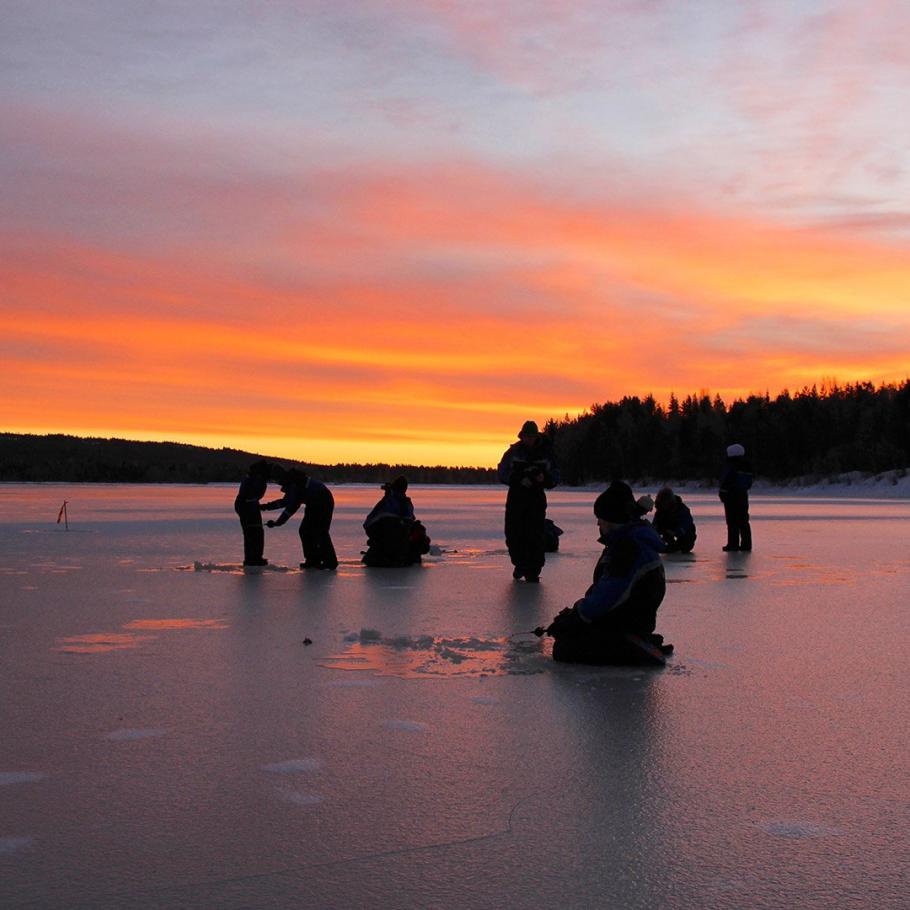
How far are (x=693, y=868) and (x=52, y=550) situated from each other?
57.9ft

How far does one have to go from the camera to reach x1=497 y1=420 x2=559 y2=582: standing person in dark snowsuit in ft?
48.0

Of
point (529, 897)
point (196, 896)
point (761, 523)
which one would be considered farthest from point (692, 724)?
point (761, 523)

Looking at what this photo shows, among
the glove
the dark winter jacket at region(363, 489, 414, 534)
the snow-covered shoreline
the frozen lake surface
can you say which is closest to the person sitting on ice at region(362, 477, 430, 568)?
the dark winter jacket at region(363, 489, 414, 534)

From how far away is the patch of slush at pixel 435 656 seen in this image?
774cm

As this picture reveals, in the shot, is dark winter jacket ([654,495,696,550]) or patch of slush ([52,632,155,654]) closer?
patch of slush ([52,632,155,654])

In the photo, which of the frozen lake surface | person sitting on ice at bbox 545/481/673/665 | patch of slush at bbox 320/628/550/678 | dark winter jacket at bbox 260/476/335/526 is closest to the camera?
the frozen lake surface

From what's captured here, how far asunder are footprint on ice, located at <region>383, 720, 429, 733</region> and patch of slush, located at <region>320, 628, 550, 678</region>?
138 centimetres

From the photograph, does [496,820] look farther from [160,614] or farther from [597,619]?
[160,614]

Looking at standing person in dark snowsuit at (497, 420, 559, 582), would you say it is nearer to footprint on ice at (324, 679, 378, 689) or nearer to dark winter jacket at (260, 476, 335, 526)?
dark winter jacket at (260, 476, 335, 526)

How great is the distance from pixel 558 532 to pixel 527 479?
6139 millimetres

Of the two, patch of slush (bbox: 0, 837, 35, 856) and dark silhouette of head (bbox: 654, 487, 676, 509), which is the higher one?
dark silhouette of head (bbox: 654, 487, 676, 509)

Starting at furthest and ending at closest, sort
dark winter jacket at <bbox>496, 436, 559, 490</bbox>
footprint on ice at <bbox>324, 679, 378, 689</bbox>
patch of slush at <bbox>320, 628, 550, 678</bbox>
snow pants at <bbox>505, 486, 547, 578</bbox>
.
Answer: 1. dark winter jacket at <bbox>496, 436, 559, 490</bbox>
2. snow pants at <bbox>505, 486, 547, 578</bbox>
3. patch of slush at <bbox>320, 628, 550, 678</bbox>
4. footprint on ice at <bbox>324, 679, 378, 689</bbox>

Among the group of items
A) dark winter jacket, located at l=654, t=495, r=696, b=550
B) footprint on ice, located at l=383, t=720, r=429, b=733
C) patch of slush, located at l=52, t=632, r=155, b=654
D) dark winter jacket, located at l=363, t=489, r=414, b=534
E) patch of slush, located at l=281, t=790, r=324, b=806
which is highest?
dark winter jacket, located at l=363, t=489, r=414, b=534

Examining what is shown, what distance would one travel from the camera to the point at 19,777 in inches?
194
